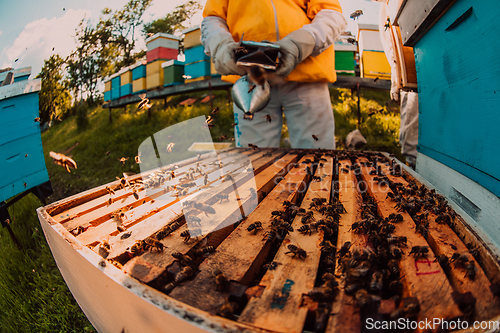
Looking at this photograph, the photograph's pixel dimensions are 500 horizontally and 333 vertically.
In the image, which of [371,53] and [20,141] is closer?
[20,141]

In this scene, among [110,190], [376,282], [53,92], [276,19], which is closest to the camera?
[376,282]

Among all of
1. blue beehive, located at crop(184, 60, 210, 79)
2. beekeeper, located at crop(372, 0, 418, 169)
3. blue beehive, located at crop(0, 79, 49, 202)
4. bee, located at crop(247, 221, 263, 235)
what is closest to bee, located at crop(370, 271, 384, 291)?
bee, located at crop(247, 221, 263, 235)

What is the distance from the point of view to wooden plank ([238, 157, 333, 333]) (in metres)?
0.87

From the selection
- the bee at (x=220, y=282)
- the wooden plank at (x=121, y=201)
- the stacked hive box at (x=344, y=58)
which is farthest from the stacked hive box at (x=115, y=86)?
the bee at (x=220, y=282)

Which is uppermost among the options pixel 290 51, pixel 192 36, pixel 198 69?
pixel 192 36

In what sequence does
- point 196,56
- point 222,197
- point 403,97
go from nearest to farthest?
point 222,197, point 403,97, point 196,56

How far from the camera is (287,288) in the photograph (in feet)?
3.37

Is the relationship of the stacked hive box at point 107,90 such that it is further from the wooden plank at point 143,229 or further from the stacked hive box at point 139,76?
the wooden plank at point 143,229

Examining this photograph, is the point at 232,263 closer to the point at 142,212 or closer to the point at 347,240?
the point at 347,240

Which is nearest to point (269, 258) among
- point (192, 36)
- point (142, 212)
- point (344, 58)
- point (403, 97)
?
point (142, 212)

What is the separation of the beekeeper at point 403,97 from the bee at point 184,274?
348 cm

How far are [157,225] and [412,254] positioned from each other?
140 cm

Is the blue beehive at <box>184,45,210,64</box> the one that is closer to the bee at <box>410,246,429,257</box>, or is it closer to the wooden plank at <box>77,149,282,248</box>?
the wooden plank at <box>77,149,282,248</box>

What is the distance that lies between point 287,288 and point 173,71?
9.84m
